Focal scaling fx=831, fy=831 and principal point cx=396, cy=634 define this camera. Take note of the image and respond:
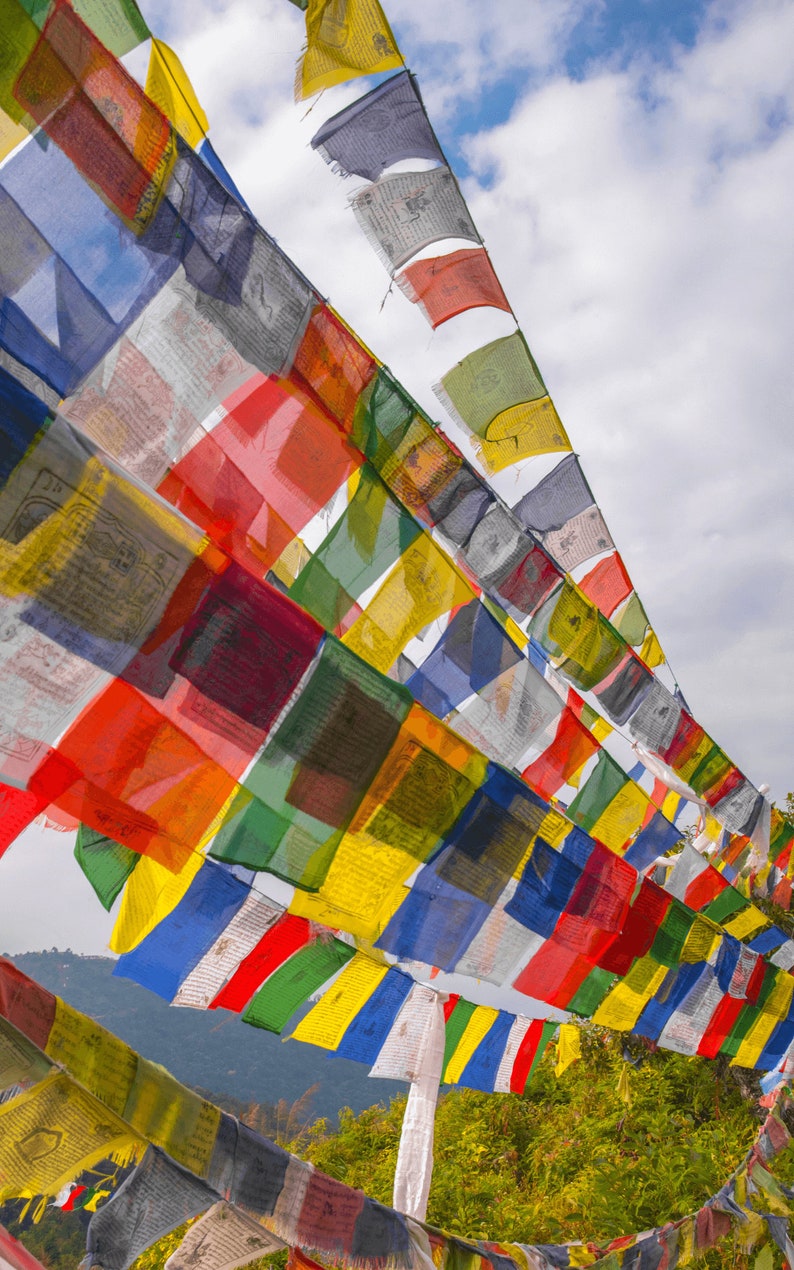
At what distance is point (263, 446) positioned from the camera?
3.10 meters

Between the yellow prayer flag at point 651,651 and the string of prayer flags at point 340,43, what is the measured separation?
4250 mm

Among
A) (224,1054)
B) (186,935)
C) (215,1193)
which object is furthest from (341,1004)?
(224,1054)

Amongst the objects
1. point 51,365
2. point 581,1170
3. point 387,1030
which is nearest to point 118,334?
point 51,365

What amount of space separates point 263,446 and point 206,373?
1.72ft

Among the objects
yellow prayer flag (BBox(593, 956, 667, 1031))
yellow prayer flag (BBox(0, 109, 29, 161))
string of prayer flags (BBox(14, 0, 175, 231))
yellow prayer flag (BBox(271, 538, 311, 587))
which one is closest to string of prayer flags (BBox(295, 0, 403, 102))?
string of prayer flags (BBox(14, 0, 175, 231))

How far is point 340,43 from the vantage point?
8.87 ft

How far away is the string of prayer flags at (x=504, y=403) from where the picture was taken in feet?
13.4

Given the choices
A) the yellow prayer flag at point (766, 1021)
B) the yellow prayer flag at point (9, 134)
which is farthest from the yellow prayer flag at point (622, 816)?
the yellow prayer flag at point (9, 134)

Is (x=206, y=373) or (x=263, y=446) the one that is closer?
(x=206, y=373)

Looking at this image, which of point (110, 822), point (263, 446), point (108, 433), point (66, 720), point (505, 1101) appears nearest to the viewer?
point (66, 720)

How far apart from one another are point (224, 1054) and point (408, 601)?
6769 centimetres

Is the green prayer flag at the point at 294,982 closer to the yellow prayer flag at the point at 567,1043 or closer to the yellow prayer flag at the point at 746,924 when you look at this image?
the yellow prayer flag at the point at 567,1043

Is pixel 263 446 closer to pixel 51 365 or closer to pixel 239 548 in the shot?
pixel 239 548

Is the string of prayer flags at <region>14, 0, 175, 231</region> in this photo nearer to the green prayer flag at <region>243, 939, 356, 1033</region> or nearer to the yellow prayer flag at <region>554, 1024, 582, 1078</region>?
the green prayer flag at <region>243, 939, 356, 1033</region>
